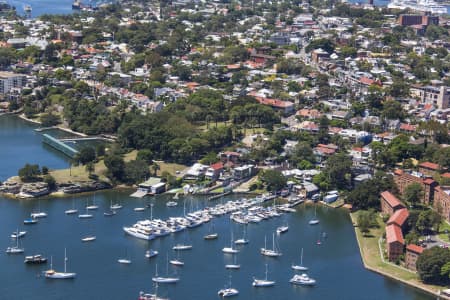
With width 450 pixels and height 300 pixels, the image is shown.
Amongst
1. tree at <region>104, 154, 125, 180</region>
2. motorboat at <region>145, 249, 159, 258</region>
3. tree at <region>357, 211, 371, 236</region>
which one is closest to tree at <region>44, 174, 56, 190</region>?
tree at <region>104, 154, 125, 180</region>

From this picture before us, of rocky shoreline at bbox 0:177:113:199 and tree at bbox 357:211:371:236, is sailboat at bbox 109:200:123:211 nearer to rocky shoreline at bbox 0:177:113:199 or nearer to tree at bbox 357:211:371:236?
rocky shoreline at bbox 0:177:113:199

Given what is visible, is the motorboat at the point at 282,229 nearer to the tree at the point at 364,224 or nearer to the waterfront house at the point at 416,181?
the tree at the point at 364,224

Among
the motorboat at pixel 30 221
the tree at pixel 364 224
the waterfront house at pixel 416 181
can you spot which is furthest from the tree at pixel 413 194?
the motorboat at pixel 30 221

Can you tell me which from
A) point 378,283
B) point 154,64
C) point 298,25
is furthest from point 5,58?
point 378,283

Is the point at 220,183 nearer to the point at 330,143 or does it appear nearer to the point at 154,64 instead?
the point at 330,143

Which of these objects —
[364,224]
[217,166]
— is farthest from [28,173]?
[364,224]

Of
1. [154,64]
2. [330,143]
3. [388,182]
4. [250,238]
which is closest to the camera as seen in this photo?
[250,238]

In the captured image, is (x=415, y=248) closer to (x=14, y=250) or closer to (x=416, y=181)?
(x=416, y=181)

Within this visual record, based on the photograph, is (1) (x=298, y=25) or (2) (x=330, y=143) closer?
(2) (x=330, y=143)
